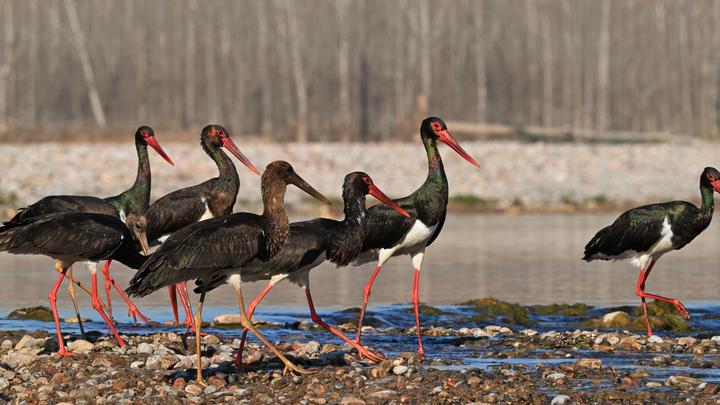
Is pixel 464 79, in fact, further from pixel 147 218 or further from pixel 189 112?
pixel 147 218

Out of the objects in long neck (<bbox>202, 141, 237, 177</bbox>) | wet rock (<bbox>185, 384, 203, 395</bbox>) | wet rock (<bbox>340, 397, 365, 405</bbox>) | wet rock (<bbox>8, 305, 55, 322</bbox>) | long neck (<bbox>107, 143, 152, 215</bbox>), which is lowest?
wet rock (<bbox>340, 397, 365, 405</bbox>)

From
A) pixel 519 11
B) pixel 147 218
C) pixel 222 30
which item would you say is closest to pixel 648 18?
pixel 519 11

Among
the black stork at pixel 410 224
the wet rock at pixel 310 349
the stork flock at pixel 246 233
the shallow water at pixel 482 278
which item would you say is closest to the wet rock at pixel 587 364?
the stork flock at pixel 246 233

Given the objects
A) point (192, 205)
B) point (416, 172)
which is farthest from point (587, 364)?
point (416, 172)

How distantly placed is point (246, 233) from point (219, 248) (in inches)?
10.1

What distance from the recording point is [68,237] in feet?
33.6

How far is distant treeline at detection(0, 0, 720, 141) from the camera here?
53.1 meters

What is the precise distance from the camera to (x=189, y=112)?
54.1 metres

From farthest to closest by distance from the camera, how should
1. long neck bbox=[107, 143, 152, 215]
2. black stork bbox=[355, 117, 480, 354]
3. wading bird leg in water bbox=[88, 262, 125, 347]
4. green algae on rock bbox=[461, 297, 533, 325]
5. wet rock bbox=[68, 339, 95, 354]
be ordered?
long neck bbox=[107, 143, 152, 215] < green algae on rock bbox=[461, 297, 533, 325] < black stork bbox=[355, 117, 480, 354] < wading bird leg in water bbox=[88, 262, 125, 347] < wet rock bbox=[68, 339, 95, 354]

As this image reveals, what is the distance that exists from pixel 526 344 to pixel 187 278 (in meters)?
3.38

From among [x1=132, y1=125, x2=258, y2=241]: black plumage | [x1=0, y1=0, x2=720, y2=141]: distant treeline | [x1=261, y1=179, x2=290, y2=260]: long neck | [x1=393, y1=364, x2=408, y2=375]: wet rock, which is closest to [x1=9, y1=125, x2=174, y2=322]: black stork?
[x1=132, y1=125, x2=258, y2=241]: black plumage

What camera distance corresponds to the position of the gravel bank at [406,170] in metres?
28.5

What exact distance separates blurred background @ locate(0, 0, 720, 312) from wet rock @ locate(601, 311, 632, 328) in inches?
421

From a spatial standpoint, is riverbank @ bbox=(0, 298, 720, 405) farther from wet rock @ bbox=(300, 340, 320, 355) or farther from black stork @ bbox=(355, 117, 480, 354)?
black stork @ bbox=(355, 117, 480, 354)
